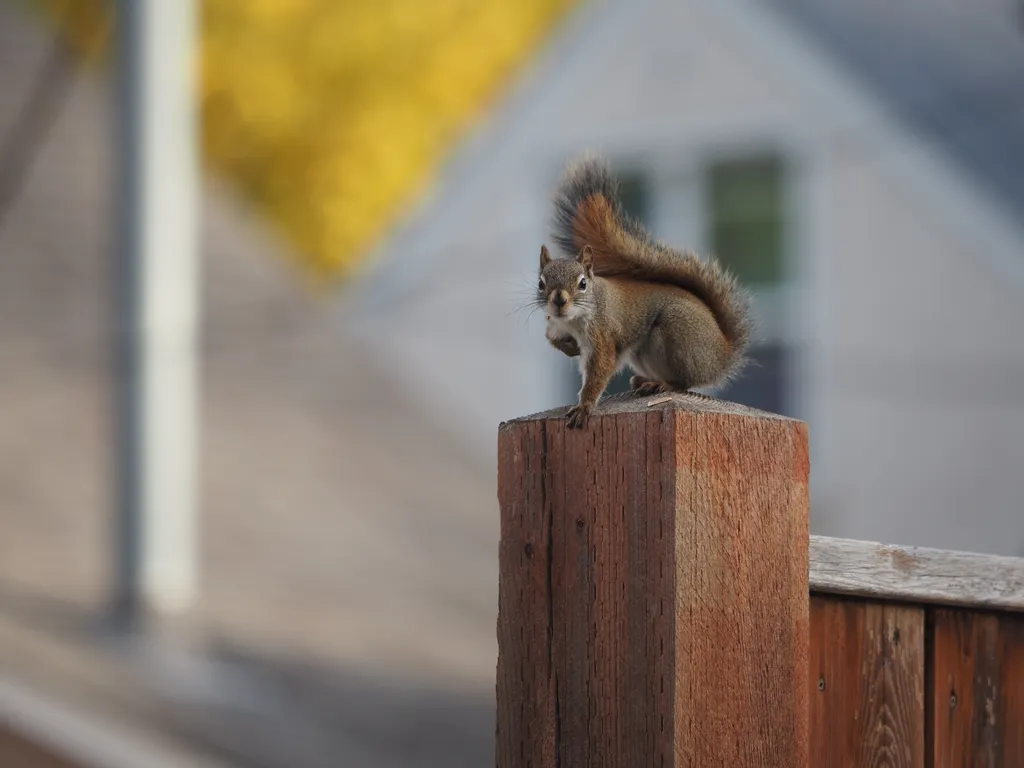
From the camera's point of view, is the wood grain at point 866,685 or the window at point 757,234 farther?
the window at point 757,234

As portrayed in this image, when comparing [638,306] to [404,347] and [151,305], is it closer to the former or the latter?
[151,305]

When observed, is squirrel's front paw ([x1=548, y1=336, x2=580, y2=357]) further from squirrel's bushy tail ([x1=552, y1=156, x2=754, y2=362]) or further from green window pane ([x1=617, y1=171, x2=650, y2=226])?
green window pane ([x1=617, y1=171, x2=650, y2=226])

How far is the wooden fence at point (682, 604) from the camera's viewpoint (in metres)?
1.53

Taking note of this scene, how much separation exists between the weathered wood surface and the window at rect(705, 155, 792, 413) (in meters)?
8.41

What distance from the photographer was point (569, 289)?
82.6 inches

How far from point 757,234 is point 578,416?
8.95 metres

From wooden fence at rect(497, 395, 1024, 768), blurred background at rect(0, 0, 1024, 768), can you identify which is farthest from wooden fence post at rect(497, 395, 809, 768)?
blurred background at rect(0, 0, 1024, 768)

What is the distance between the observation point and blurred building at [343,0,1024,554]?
31.7 ft

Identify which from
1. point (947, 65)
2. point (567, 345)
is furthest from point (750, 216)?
point (567, 345)

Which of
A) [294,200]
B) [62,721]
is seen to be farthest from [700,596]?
[294,200]

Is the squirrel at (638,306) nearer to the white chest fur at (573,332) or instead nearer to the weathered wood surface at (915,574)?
the white chest fur at (573,332)

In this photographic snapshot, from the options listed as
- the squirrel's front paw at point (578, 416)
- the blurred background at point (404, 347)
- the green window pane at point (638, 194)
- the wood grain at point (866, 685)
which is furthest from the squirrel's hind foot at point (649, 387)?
the green window pane at point (638, 194)

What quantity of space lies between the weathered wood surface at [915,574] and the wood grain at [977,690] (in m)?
0.03

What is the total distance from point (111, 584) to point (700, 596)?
5.42 m
